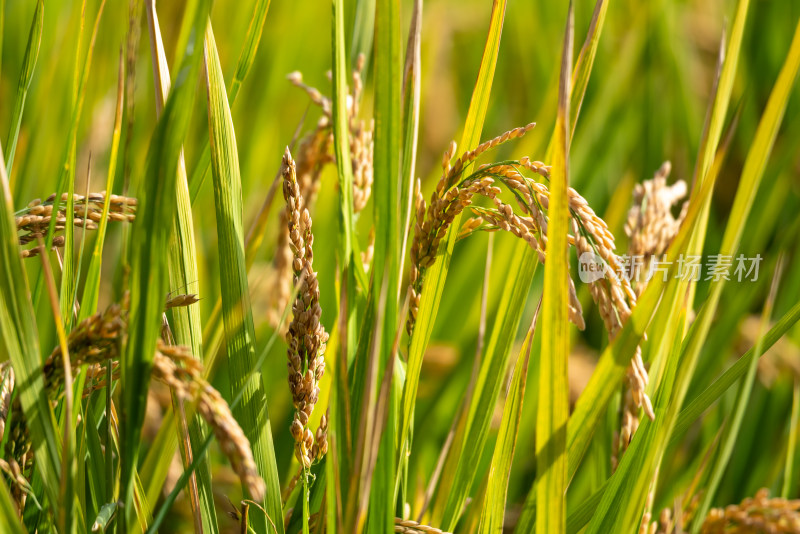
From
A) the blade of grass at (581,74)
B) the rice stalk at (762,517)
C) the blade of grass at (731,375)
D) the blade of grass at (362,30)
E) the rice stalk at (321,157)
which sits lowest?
the rice stalk at (762,517)

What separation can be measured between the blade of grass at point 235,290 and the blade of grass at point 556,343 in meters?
0.26

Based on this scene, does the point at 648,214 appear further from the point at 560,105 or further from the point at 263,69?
the point at 263,69

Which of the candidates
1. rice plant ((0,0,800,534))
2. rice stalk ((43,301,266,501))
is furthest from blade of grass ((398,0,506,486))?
rice stalk ((43,301,266,501))

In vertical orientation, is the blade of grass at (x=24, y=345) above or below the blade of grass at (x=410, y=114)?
below

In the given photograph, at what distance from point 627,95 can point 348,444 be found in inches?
58.4

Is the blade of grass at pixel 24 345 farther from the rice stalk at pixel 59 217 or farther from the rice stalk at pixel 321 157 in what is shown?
the rice stalk at pixel 321 157

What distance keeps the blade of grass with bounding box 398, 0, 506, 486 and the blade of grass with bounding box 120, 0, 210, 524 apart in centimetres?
26

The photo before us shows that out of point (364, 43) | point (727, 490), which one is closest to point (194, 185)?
point (364, 43)

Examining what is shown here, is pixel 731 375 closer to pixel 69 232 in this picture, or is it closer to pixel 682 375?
pixel 682 375

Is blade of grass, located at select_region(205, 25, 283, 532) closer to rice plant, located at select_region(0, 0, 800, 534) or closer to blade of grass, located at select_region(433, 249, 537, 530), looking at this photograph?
rice plant, located at select_region(0, 0, 800, 534)

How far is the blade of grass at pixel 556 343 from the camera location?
1.68 ft

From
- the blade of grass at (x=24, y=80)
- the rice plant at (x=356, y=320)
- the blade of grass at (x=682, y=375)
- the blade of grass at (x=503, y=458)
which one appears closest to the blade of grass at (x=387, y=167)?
the rice plant at (x=356, y=320)

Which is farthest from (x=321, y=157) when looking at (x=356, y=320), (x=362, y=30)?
(x=356, y=320)

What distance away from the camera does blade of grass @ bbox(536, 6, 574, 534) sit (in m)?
0.51
